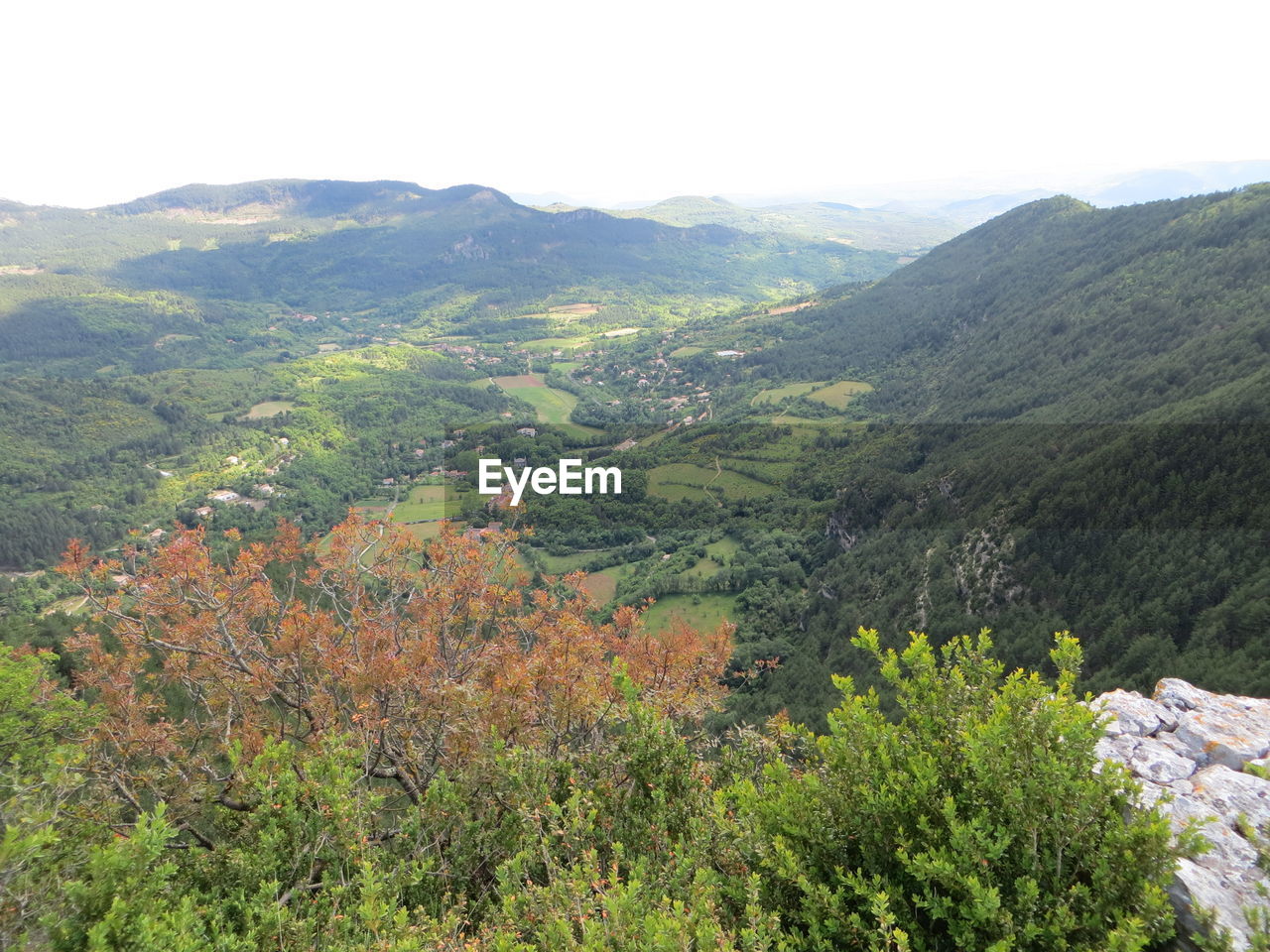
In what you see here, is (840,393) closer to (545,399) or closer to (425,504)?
(545,399)

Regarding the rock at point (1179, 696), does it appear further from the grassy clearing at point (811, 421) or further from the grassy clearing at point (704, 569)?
the grassy clearing at point (811, 421)

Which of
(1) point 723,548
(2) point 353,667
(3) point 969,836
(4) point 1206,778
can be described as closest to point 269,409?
(1) point 723,548

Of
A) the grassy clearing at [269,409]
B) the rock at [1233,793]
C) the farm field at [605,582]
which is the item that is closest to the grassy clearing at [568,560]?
the farm field at [605,582]

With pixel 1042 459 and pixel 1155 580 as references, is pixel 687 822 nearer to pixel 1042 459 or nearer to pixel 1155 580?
pixel 1155 580

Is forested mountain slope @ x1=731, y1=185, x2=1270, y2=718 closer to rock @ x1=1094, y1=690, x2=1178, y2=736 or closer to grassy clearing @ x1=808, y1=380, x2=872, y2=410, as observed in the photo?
grassy clearing @ x1=808, y1=380, x2=872, y2=410

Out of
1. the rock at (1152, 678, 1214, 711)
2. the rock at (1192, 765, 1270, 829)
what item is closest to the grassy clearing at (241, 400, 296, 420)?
the rock at (1152, 678, 1214, 711)

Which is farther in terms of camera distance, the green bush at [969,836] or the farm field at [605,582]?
the farm field at [605,582]
